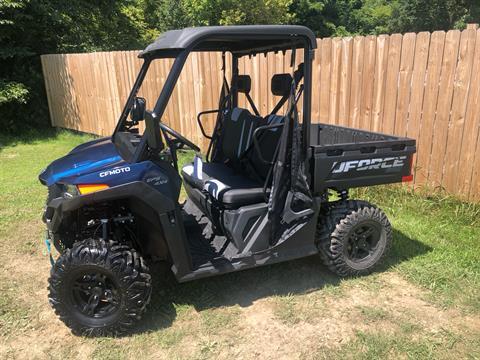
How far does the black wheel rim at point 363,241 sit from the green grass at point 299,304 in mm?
198

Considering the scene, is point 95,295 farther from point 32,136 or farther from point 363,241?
point 32,136

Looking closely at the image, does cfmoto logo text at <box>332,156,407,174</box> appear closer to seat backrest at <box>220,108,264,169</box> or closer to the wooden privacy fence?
seat backrest at <box>220,108,264,169</box>

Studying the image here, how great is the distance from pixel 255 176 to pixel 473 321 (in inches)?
77.6

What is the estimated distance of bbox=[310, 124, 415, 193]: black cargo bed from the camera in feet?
10.5

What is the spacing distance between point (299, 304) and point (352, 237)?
0.73 m

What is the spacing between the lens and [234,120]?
3979 millimetres

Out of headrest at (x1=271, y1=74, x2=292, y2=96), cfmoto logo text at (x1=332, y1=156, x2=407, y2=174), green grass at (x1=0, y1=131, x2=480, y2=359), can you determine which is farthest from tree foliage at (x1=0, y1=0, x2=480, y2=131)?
cfmoto logo text at (x1=332, y1=156, x2=407, y2=174)

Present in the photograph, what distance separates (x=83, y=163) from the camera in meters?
2.94

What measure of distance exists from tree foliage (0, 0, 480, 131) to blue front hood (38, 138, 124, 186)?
818cm

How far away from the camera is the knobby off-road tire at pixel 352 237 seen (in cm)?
341

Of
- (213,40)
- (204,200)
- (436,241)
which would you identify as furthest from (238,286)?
(436,241)

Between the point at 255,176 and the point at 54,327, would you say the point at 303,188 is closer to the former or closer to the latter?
the point at 255,176

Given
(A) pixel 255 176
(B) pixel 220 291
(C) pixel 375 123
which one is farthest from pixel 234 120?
(C) pixel 375 123

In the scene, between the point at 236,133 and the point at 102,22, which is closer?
the point at 236,133
